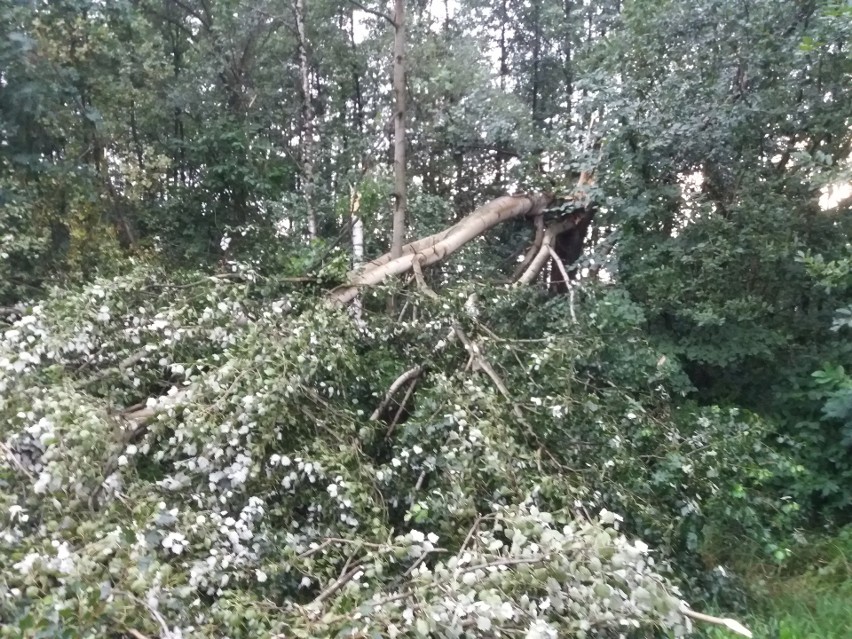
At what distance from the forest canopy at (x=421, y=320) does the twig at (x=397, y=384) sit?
0.04m

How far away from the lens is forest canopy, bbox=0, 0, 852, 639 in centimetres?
197

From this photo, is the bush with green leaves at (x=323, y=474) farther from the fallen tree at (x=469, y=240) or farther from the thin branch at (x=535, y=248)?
the thin branch at (x=535, y=248)

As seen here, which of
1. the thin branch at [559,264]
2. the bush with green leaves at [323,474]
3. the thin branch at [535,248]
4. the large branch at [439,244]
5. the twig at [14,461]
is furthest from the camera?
the thin branch at [535,248]

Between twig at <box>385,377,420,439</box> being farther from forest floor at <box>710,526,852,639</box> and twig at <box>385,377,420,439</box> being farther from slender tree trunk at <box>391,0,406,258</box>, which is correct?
forest floor at <box>710,526,852,639</box>

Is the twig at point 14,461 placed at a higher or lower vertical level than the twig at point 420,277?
lower

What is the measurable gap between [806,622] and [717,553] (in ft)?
2.27

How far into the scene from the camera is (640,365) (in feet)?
13.6

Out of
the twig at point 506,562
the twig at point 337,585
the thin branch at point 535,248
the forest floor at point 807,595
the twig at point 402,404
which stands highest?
the thin branch at point 535,248

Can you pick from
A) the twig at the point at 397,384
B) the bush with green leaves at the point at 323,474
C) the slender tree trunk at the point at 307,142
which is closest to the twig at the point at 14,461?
the bush with green leaves at the point at 323,474

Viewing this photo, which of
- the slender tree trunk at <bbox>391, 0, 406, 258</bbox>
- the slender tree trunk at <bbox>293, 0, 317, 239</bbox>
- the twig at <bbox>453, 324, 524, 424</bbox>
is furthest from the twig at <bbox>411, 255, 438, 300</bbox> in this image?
the slender tree trunk at <bbox>293, 0, 317, 239</bbox>

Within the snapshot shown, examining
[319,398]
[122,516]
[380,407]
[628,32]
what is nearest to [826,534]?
[380,407]

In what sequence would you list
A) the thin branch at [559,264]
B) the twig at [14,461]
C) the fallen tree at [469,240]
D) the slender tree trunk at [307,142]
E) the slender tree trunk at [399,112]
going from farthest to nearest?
the slender tree trunk at [307,142], the thin branch at [559,264], the slender tree trunk at [399,112], the fallen tree at [469,240], the twig at [14,461]

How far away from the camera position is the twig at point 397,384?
3.21 meters

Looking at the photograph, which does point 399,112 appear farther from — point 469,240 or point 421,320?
point 421,320
